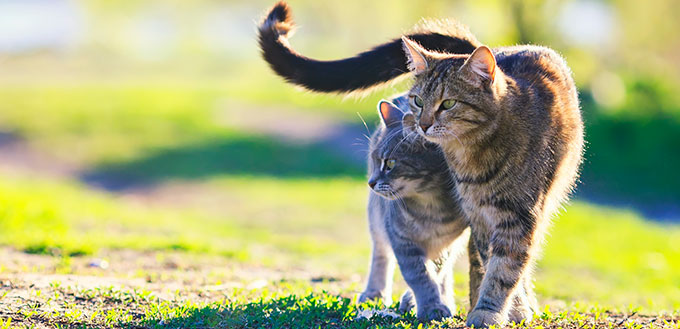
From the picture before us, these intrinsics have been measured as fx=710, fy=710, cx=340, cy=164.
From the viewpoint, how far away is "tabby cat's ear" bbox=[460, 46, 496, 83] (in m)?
3.95

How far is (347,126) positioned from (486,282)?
1690 centimetres

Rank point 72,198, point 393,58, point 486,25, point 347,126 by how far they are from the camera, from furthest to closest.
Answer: point 486,25
point 347,126
point 72,198
point 393,58

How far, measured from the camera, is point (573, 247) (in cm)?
1173

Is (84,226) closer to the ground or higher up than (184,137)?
closer to the ground

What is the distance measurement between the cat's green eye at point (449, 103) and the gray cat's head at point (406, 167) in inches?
21.9

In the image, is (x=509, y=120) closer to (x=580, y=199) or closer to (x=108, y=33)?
(x=580, y=199)

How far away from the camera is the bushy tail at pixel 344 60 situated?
503 centimetres

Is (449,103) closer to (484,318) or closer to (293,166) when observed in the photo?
(484,318)

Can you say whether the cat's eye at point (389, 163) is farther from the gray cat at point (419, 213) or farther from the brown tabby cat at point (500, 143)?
the brown tabby cat at point (500, 143)

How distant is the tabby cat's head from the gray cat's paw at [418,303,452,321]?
3.69 ft

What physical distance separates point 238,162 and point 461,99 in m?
14.3

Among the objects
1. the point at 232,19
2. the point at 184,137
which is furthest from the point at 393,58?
the point at 232,19

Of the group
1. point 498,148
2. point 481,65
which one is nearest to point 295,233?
point 498,148

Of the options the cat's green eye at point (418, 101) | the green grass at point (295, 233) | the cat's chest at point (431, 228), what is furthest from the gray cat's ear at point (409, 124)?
the green grass at point (295, 233)
